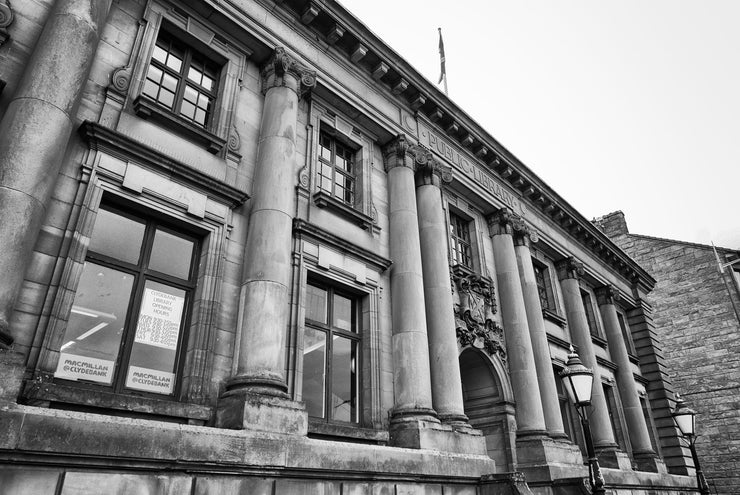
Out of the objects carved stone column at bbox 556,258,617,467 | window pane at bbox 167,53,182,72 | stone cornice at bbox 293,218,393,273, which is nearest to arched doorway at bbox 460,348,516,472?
stone cornice at bbox 293,218,393,273

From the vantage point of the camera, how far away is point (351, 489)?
771cm

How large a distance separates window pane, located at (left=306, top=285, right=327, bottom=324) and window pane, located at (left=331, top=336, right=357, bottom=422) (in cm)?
57

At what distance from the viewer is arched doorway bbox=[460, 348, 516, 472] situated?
13.3 meters

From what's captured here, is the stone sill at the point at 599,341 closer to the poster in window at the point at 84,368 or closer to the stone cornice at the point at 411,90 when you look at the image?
the stone cornice at the point at 411,90

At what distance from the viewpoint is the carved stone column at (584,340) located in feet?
56.4

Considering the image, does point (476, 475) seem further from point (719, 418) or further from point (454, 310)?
Answer: point (719, 418)

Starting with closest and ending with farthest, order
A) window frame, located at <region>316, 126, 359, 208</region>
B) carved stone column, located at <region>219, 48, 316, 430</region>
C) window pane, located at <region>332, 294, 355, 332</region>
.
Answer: carved stone column, located at <region>219, 48, 316, 430</region>, window pane, located at <region>332, 294, 355, 332</region>, window frame, located at <region>316, 126, 359, 208</region>

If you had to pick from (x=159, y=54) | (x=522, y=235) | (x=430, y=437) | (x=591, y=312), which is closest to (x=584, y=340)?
A: (x=591, y=312)

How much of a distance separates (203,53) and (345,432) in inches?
310

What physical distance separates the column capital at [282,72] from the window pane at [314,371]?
5134mm

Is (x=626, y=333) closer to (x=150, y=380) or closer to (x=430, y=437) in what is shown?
(x=430, y=437)

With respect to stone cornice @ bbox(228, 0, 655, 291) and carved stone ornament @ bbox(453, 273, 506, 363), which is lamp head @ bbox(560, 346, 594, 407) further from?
stone cornice @ bbox(228, 0, 655, 291)

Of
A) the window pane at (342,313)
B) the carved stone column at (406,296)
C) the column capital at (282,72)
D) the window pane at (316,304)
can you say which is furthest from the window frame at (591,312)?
the column capital at (282,72)

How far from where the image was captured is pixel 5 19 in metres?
7.00
